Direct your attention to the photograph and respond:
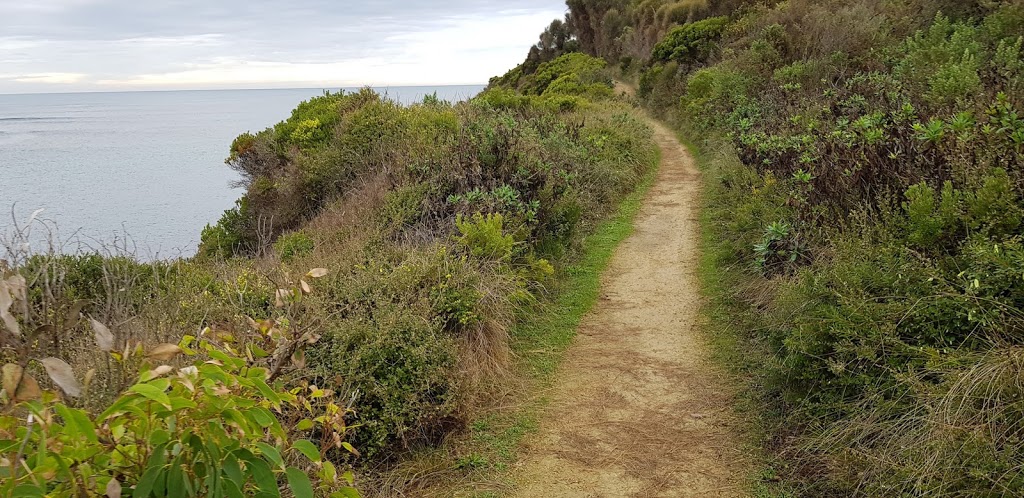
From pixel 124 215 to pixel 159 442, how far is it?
15845 mm

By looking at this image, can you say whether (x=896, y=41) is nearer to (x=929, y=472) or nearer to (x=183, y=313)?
(x=929, y=472)

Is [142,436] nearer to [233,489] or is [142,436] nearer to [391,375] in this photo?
[233,489]

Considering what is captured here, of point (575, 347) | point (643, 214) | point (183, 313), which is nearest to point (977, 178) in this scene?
point (575, 347)

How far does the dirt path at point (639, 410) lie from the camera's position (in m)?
4.42

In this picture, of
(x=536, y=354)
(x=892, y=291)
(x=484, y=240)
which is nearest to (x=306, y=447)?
(x=892, y=291)

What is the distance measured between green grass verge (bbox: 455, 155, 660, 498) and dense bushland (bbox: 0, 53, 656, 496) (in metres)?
0.22

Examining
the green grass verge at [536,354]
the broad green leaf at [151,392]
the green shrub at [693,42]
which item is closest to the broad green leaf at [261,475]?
the broad green leaf at [151,392]

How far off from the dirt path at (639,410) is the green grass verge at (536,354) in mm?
135

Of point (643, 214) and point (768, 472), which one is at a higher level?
point (643, 214)

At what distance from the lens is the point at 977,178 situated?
461 centimetres

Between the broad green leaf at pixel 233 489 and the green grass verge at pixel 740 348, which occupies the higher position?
the broad green leaf at pixel 233 489

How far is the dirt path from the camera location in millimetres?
4418

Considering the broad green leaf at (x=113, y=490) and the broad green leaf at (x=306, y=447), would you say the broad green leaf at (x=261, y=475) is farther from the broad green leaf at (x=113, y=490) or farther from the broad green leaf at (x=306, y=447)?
the broad green leaf at (x=113, y=490)

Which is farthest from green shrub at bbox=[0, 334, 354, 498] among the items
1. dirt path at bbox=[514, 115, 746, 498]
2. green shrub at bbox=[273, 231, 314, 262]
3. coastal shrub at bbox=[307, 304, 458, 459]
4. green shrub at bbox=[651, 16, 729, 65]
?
green shrub at bbox=[651, 16, 729, 65]
